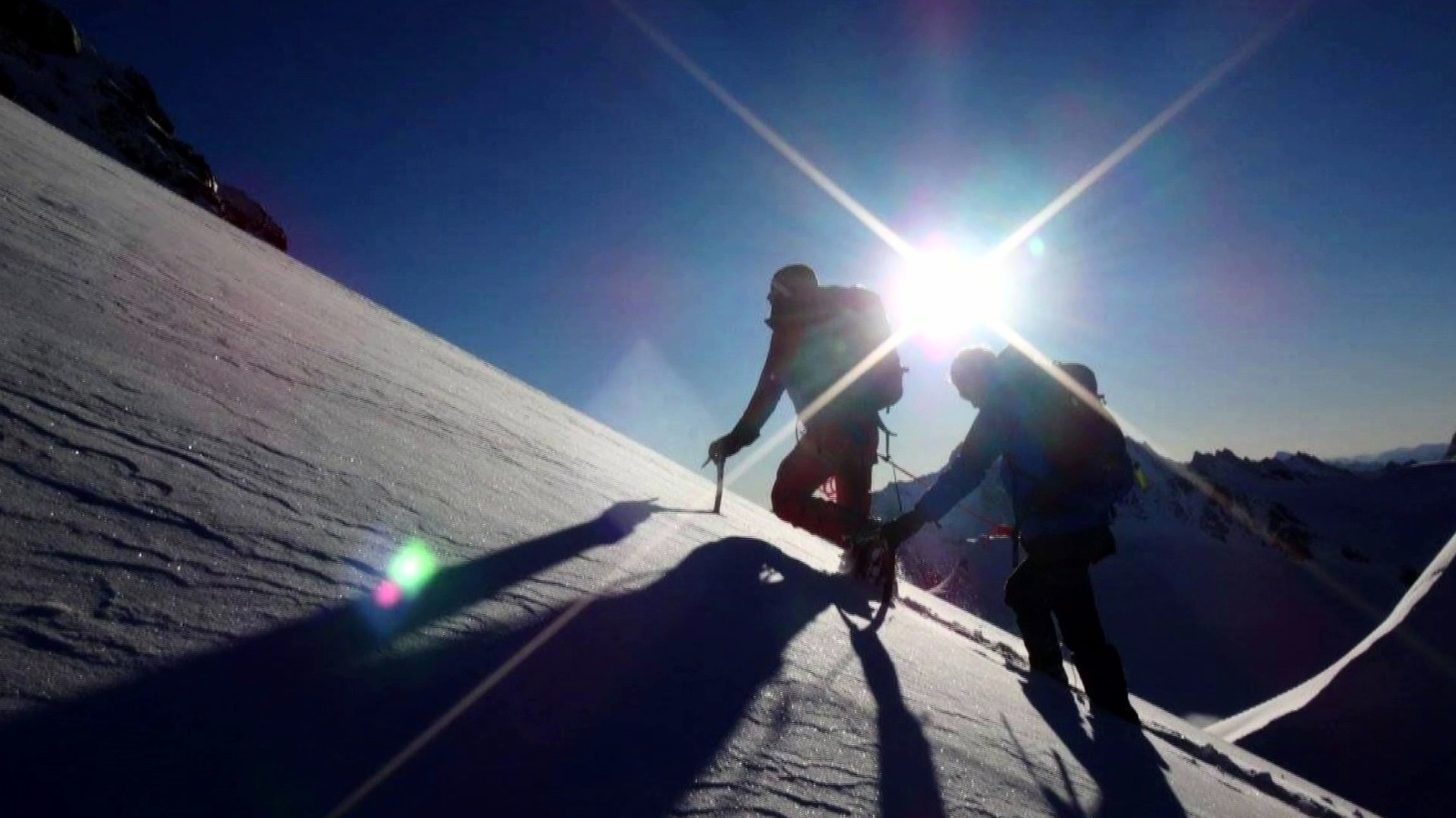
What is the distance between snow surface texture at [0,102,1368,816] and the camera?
36.8 inches

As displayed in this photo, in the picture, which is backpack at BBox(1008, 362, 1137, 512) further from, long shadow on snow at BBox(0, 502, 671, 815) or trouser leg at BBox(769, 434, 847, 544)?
long shadow on snow at BBox(0, 502, 671, 815)

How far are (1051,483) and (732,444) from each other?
Result: 89.4 inches

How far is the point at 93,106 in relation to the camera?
3572 centimetres

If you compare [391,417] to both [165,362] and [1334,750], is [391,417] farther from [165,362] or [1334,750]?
[1334,750]

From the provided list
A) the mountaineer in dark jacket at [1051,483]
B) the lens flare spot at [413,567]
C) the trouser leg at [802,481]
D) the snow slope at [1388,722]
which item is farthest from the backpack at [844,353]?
the snow slope at [1388,722]

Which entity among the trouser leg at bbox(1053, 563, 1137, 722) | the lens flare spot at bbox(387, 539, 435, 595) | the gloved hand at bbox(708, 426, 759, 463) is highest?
the gloved hand at bbox(708, 426, 759, 463)

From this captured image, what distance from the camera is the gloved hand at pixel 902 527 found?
14.9ft

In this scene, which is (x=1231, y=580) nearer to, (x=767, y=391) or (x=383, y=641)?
(x=767, y=391)

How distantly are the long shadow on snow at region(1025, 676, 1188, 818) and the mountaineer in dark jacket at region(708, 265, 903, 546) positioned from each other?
2.34 meters

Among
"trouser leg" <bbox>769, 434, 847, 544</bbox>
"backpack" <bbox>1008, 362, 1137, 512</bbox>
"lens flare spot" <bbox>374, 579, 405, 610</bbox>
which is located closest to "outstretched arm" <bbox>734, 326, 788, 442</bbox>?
"trouser leg" <bbox>769, 434, 847, 544</bbox>

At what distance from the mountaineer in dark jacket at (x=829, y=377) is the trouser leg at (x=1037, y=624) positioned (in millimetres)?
1267

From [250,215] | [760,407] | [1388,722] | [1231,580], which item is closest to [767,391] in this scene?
[760,407]

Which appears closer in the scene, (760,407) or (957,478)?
(957,478)

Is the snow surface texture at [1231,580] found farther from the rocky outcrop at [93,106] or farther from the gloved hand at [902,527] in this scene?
the rocky outcrop at [93,106]
